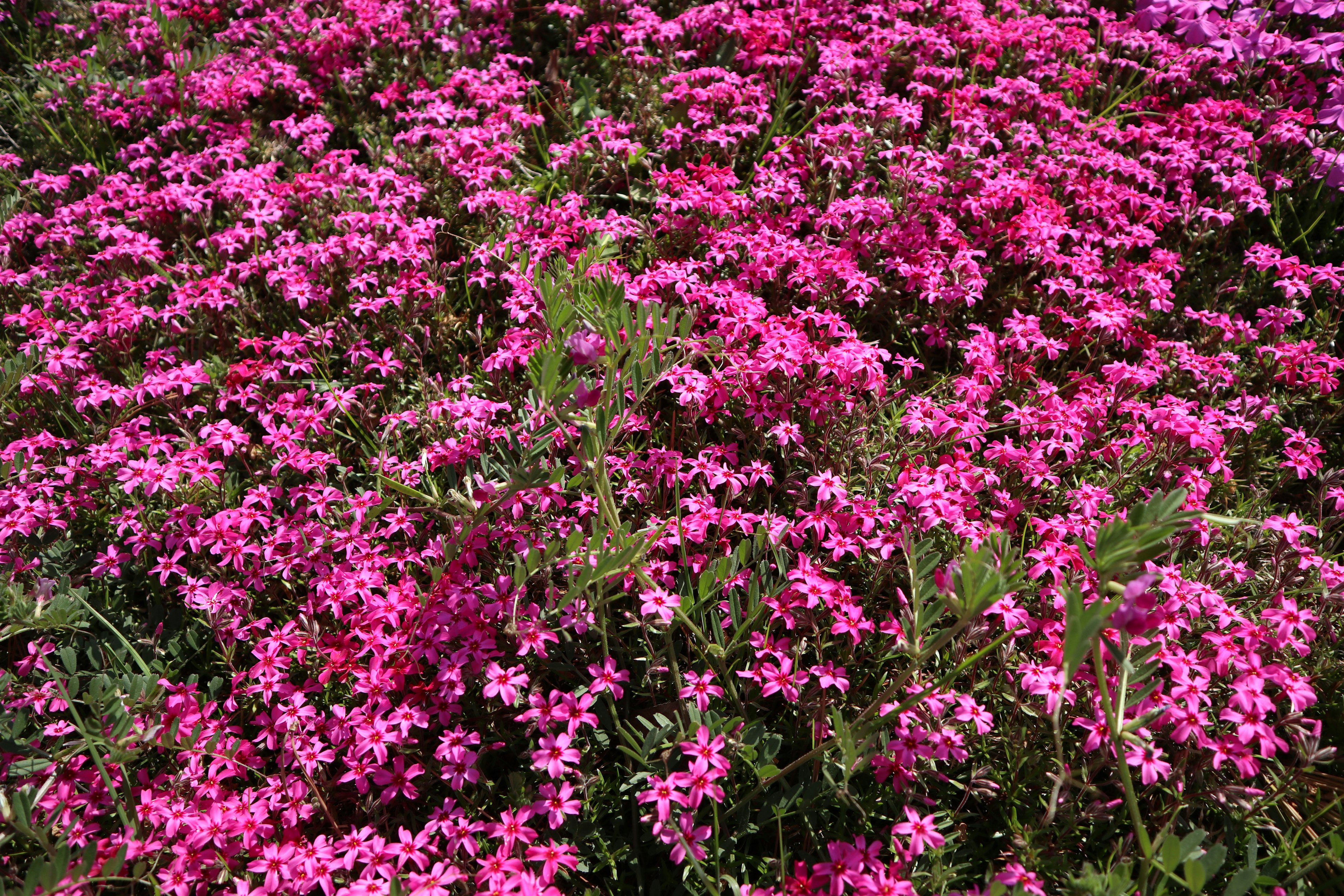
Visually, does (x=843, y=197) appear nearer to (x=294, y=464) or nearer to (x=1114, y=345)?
(x=1114, y=345)

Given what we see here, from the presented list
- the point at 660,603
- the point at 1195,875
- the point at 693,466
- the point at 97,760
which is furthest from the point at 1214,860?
the point at 97,760

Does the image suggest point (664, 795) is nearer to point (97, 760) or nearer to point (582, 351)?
point (582, 351)

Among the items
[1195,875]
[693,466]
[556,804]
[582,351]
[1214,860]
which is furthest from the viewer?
[693,466]

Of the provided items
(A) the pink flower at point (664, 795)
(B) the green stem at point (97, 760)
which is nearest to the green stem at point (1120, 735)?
(A) the pink flower at point (664, 795)

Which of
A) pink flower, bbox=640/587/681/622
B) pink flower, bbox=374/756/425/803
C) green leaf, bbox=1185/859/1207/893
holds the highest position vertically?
green leaf, bbox=1185/859/1207/893

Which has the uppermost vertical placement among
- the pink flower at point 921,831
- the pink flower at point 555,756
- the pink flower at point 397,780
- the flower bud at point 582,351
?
the flower bud at point 582,351

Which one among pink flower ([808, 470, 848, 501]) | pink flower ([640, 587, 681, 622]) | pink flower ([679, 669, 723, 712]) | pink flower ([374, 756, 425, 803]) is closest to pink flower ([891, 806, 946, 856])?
pink flower ([679, 669, 723, 712])

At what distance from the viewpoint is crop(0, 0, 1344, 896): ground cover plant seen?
8.15 feet

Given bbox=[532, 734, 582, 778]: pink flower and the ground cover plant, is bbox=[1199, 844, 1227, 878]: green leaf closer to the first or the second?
the ground cover plant

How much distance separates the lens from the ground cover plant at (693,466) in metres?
2.48

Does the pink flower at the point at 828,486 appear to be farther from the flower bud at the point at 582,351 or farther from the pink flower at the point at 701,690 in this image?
the flower bud at the point at 582,351

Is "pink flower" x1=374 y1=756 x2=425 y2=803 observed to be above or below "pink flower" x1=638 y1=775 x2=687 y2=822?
below

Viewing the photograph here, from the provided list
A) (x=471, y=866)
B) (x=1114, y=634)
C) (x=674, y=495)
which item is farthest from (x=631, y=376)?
(x=1114, y=634)

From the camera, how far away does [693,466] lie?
335 centimetres
